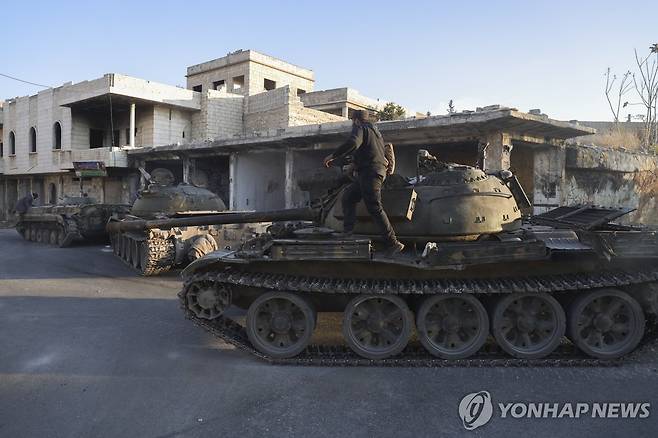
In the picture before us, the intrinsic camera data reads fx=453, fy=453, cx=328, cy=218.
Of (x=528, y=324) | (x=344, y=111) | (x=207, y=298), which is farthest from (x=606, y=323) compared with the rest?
(x=344, y=111)

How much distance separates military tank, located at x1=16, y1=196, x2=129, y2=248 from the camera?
52.8 feet

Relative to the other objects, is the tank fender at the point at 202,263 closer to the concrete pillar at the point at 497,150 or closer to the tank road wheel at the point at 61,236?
the concrete pillar at the point at 497,150

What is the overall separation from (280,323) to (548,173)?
40.9ft

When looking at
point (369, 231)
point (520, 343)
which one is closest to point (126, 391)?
point (369, 231)

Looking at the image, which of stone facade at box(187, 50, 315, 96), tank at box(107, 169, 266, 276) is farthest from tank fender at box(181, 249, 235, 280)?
stone facade at box(187, 50, 315, 96)

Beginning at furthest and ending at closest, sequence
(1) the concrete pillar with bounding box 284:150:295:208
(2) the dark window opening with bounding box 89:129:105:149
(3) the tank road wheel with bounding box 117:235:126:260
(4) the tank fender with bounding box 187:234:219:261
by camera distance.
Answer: (2) the dark window opening with bounding box 89:129:105:149 < (1) the concrete pillar with bounding box 284:150:295:208 < (3) the tank road wheel with bounding box 117:235:126:260 < (4) the tank fender with bounding box 187:234:219:261

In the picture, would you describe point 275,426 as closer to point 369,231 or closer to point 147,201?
point 369,231

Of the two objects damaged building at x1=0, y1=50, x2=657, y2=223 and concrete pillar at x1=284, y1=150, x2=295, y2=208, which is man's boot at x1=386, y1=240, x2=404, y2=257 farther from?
concrete pillar at x1=284, y1=150, x2=295, y2=208

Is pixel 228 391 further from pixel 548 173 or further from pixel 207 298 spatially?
pixel 548 173

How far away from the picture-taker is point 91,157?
25.2 meters

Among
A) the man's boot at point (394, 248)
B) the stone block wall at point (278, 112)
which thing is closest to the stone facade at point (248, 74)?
the stone block wall at point (278, 112)

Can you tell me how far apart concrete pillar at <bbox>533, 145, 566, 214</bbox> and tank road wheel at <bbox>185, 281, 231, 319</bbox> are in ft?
40.2

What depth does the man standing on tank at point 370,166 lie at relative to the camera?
5.25 meters

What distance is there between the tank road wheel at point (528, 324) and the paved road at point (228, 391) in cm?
28
